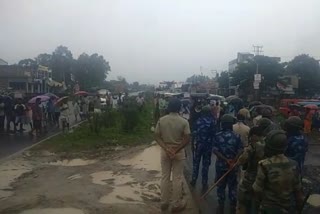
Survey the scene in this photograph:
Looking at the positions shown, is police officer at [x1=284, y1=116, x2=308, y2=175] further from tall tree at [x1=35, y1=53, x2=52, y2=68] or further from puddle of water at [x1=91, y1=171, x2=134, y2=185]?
tall tree at [x1=35, y1=53, x2=52, y2=68]

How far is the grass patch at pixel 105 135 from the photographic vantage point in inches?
540

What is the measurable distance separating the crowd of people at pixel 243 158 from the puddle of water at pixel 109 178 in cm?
154

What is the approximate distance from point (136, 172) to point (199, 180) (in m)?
1.72

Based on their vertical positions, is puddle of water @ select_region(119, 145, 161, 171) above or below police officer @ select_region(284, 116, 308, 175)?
below

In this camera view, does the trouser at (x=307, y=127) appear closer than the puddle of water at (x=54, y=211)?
No

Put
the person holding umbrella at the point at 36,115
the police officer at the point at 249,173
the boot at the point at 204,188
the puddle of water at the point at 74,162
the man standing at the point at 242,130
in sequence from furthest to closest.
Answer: the person holding umbrella at the point at 36,115 < the puddle of water at the point at 74,162 < the boot at the point at 204,188 < the man standing at the point at 242,130 < the police officer at the point at 249,173

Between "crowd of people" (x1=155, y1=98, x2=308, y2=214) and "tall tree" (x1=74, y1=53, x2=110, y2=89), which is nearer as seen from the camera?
"crowd of people" (x1=155, y1=98, x2=308, y2=214)

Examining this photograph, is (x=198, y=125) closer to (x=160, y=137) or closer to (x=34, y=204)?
(x=160, y=137)

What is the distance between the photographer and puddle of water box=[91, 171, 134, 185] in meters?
8.62

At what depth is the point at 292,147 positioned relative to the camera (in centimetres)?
535

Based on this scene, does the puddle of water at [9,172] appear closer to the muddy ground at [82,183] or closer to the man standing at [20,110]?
the muddy ground at [82,183]

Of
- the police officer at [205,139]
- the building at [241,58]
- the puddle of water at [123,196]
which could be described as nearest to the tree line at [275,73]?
the building at [241,58]

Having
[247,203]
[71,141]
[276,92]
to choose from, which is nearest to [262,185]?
[247,203]

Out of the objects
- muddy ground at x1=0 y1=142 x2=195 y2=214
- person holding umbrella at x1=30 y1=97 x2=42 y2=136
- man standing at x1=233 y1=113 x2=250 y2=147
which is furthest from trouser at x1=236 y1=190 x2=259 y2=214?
person holding umbrella at x1=30 y1=97 x2=42 y2=136
